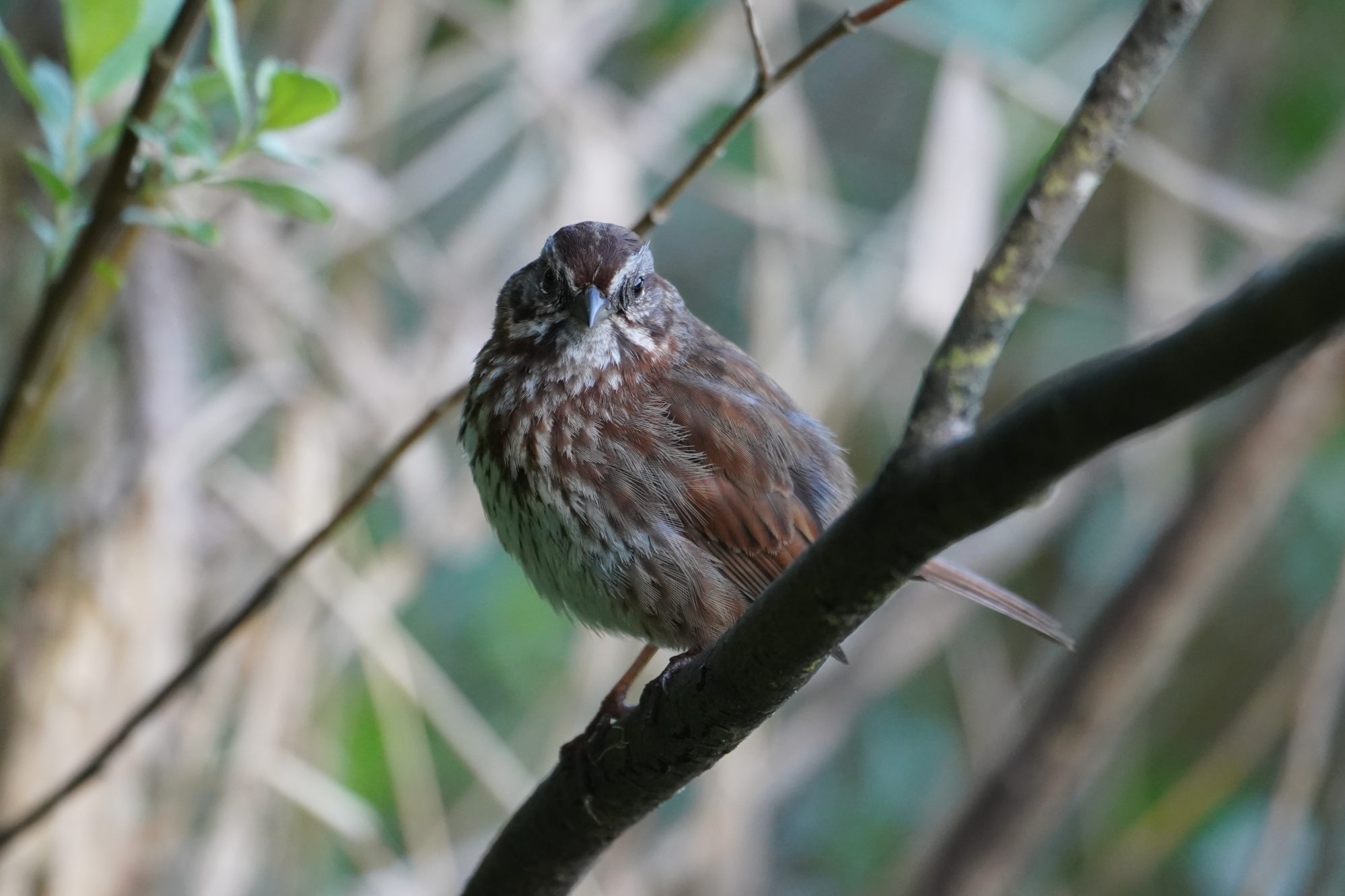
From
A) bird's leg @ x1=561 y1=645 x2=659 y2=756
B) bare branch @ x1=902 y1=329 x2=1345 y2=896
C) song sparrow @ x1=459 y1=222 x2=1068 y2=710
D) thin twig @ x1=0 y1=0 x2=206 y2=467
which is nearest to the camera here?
thin twig @ x1=0 y1=0 x2=206 y2=467

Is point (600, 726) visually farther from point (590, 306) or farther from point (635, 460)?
point (590, 306)

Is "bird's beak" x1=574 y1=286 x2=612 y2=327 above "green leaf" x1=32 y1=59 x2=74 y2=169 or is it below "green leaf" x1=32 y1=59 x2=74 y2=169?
above

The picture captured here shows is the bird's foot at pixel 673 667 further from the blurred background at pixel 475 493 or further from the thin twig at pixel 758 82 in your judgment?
the blurred background at pixel 475 493

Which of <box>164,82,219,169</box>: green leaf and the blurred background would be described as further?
the blurred background

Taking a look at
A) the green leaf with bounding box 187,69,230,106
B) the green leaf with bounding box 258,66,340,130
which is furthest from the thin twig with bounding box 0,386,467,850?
the green leaf with bounding box 187,69,230,106

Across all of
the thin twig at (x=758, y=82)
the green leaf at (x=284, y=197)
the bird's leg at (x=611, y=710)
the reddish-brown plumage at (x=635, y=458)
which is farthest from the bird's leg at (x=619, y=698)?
the green leaf at (x=284, y=197)

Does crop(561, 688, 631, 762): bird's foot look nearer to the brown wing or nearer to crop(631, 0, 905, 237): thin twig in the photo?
the brown wing

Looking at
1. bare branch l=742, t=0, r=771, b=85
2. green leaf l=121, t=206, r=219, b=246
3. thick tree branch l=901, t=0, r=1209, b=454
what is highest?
bare branch l=742, t=0, r=771, b=85
